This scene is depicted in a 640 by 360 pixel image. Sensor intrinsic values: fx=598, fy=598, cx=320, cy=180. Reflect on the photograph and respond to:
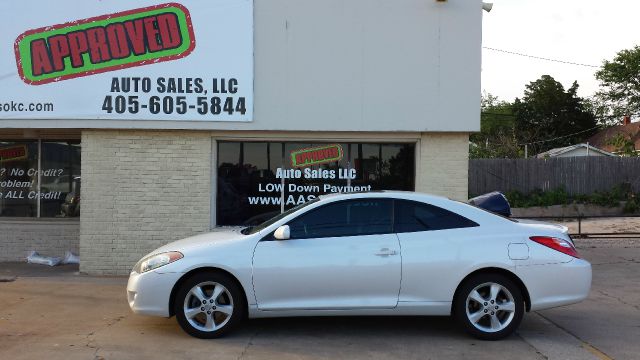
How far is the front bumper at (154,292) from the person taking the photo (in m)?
5.99

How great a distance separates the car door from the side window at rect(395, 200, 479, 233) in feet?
0.81

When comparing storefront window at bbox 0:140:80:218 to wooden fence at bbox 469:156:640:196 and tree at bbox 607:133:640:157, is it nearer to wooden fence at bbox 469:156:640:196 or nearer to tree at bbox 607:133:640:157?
wooden fence at bbox 469:156:640:196

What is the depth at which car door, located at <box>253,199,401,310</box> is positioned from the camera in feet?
19.5

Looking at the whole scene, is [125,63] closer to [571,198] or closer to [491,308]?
[491,308]

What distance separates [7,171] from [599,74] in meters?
58.0

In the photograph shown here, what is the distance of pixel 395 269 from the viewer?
598 cm

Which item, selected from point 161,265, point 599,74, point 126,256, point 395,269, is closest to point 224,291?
point 161,265

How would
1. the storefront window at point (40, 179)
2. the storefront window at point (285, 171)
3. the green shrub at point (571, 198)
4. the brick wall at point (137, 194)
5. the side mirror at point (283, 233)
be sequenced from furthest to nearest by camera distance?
the green shrub at point (571, 198)
the storefront window at point (40, 179)
the storefront window at point (285, 171)
the brick wall at point (137, 194)
the side mirror at point (283, 233)

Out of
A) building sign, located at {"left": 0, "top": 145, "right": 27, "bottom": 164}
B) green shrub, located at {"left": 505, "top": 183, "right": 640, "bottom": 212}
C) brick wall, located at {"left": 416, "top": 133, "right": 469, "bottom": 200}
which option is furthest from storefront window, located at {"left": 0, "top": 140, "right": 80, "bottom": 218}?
green shrub, located at {"left": 505, "top": 183, "right": 640, "bottom": 212}

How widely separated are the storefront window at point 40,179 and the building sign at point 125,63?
5.86ft

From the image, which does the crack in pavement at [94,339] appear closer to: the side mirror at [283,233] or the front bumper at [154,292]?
the front bumper at [154,292]

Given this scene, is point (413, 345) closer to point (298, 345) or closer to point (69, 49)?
point (298, 345)

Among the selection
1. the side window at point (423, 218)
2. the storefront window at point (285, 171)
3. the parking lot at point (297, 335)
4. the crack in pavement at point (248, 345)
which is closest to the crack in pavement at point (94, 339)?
the parking lot at point (297, 335)

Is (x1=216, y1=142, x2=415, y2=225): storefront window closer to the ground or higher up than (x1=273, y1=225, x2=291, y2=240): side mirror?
higher up
